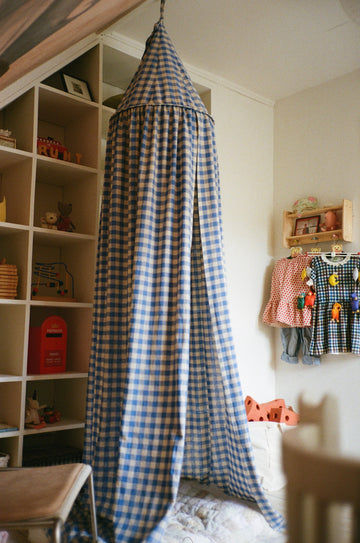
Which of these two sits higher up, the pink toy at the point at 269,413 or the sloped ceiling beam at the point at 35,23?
the sloped ceiling beam at the point at 35,23

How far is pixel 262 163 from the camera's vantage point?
390 centimetres

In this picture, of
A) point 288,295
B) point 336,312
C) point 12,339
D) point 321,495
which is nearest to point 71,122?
point 12,339

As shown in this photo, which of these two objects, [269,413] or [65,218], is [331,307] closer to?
[269,413]

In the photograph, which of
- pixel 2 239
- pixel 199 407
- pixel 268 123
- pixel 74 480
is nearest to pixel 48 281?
pixel 2 239

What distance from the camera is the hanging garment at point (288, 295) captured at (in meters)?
3.42

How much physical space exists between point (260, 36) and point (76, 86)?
3.85ft

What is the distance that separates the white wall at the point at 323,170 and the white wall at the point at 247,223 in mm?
112

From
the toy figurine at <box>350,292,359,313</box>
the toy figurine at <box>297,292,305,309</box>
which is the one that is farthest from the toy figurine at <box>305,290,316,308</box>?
the toy figurine at <box>350,292,359,313</box>

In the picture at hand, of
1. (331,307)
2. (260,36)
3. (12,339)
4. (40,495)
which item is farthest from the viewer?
(331,307)

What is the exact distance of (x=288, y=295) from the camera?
3500 mm

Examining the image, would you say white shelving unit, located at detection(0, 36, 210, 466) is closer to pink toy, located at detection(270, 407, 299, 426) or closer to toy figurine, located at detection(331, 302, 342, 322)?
pink toy, located at detection(270, 407, 299, 426)

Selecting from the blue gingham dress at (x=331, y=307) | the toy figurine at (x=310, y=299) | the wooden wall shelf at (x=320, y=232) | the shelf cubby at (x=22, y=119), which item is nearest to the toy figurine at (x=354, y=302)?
the blue gingham dress at (x=331, y=307)

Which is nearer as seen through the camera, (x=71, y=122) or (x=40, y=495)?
(x=40, y=495)

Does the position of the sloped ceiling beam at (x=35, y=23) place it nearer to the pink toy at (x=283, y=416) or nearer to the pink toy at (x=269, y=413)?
the pink toy at (x=269, y=413)
